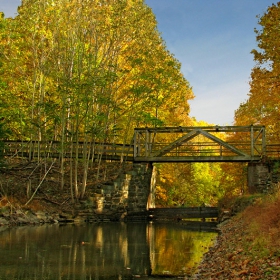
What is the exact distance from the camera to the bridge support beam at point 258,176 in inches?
938

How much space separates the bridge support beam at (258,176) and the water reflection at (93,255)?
9.55 metres

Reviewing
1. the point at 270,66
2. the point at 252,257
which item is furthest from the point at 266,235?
the point at 270,66

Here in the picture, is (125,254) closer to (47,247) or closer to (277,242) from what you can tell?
(47,247)

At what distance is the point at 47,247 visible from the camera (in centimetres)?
1221

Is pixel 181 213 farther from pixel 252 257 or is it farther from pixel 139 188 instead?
pixel 252 257

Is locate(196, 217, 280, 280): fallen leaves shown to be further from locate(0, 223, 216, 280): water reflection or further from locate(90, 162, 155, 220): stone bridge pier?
locate(90, 162, 155, 220): stone bridge pier

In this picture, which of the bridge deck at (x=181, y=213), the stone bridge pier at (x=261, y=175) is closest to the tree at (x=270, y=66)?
the stone bridge pier at (x=261, y=175)

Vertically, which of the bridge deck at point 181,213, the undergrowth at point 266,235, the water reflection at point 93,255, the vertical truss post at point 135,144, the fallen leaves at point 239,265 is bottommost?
the bridge deck at point 181,213

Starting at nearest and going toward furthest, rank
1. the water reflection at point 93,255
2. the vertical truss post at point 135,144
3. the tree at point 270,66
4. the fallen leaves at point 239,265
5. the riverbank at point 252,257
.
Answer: the fallen leaves at point 239,265 → the riverbank at point 252,257 → the water reflection at point 93,255 → the tree at point 270,66 → the vertical truss post at point 135,144

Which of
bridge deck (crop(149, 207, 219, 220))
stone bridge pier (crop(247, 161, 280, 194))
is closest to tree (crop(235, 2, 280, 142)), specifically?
stone bridge pier (crop(247, 161, 280, 194))

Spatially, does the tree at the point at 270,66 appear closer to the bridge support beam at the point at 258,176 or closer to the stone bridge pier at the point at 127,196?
the bridge support beam at the point at 258,176

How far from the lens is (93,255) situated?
11.0 metres

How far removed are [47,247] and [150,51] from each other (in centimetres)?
1611

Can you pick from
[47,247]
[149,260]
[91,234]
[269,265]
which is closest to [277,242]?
[269,265]
